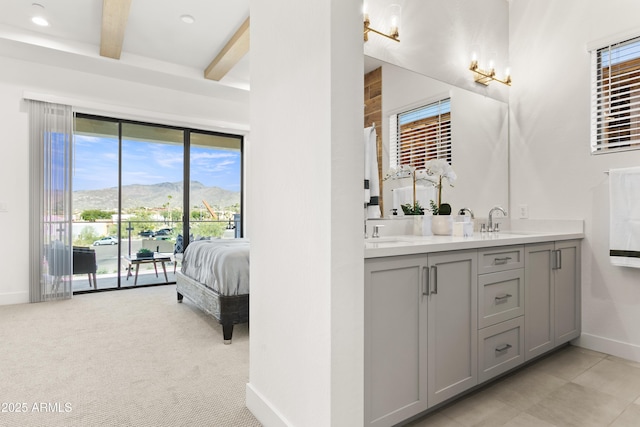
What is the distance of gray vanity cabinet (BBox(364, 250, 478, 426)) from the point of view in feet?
4.73

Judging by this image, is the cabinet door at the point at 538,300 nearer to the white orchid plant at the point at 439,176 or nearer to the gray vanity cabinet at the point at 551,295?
the gray vanity cabinet at the point at 551,295

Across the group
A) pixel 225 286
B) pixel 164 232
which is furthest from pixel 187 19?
pixel 164 232

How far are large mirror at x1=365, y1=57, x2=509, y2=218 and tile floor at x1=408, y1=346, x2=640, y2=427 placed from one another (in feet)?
4.09

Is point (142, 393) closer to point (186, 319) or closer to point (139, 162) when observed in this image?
point (186, 319)

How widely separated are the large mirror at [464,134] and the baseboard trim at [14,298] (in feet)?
14.0

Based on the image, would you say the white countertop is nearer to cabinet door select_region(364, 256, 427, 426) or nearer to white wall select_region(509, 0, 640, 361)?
cabinet door select_region(364, 256, 427, 426)

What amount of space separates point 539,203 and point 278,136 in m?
2.55

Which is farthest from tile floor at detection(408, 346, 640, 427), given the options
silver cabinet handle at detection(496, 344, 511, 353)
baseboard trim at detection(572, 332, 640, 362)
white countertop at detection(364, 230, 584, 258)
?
white countertop at detection(364, 230, 584, 258)

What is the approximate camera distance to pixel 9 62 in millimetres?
3896

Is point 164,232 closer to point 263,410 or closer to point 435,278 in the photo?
point 263,410

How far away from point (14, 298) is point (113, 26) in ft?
10.5

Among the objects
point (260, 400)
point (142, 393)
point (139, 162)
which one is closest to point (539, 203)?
point (260, 400)

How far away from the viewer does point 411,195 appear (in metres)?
2.56

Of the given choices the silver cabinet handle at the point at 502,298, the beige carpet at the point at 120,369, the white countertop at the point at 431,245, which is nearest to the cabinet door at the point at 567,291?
the white countertop at the point at 431,245
